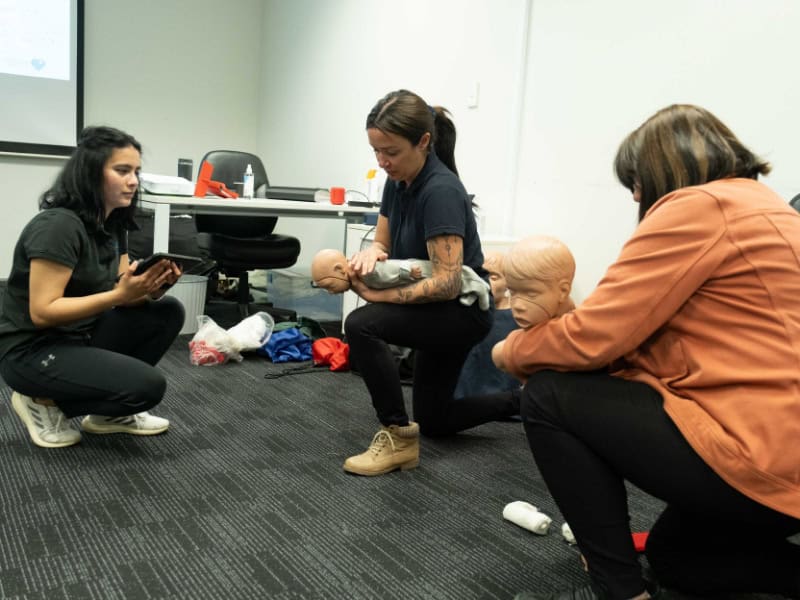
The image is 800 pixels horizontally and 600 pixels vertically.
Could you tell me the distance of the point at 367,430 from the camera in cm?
231

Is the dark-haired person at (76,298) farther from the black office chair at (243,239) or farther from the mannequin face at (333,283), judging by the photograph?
the black office chair at (243,239)

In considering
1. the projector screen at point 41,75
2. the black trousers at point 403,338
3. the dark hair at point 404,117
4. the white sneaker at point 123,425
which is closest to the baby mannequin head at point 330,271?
the black trousers at point 403,338

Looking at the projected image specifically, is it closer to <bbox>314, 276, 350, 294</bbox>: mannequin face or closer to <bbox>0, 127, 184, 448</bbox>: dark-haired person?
<bbox>0, 127, 184, 448</bbox>: dark-haired person

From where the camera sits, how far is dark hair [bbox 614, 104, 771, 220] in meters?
1.13

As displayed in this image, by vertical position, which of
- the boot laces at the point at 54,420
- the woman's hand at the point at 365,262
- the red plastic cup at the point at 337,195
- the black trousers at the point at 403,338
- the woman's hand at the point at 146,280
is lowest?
the boot laces at the point at 54,420

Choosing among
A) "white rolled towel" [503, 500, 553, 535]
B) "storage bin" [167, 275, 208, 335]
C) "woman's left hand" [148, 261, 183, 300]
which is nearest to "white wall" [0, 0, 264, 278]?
"storage bin" [167, 275, 208, 335]

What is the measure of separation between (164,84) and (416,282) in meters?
4.32

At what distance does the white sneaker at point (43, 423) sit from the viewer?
1.98m

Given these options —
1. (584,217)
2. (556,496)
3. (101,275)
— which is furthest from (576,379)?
(584,217)

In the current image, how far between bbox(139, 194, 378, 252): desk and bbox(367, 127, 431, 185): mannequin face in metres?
1.52

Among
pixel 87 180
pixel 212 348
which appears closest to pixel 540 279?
pixel 87 180

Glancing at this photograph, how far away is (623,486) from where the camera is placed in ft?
3.90

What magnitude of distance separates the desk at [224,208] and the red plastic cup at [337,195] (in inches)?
3.8

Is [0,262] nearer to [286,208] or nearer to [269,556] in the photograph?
[286,208]
